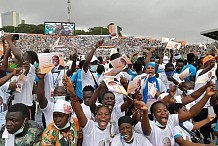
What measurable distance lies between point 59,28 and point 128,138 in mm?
50680

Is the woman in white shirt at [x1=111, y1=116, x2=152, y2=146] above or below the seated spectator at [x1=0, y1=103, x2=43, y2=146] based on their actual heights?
below

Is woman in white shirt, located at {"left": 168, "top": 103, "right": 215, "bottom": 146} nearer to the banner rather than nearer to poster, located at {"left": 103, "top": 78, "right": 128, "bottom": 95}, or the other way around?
poster, located at {"left": 103, "top": 78, "right": 128, "bottom": 95}

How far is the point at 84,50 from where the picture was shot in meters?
51.8

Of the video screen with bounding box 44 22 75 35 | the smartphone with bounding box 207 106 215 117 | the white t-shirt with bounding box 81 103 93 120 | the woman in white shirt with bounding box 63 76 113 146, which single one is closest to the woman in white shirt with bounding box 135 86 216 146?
the woman in white shirt with bounding box 63 76 113 146

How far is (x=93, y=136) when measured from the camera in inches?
153

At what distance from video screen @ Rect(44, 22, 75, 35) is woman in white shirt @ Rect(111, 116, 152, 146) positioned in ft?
166

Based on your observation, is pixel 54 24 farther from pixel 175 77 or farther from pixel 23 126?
pixel 23 126

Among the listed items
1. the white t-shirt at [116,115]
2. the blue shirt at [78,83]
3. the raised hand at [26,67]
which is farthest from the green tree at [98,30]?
the white t-shirt at [116,115]

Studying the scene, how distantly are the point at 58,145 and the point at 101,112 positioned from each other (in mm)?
662

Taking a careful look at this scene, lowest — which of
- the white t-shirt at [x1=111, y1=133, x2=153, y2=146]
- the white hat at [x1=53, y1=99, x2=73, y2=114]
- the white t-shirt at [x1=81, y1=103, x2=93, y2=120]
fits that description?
the white t-shirt at [x1=111, y1=133, x2=153, y2=146]

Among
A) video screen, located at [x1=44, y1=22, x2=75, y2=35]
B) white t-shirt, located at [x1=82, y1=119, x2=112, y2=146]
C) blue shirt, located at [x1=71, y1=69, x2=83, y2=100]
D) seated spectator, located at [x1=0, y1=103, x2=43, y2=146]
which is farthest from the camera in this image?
video screen, located at [x1=44, y1=22, x2=75, y2=35]

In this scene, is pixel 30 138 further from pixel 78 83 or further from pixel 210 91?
pixel 78 83

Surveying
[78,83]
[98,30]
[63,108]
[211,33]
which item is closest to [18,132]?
[63,108]

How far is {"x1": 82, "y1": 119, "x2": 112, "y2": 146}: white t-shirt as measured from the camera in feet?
12.7
